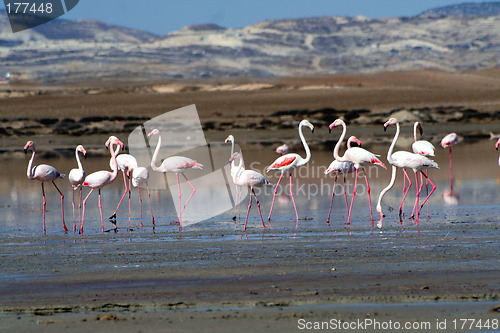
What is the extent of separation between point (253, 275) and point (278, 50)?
95.5m

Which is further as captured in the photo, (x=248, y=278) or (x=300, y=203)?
(x=300, y=203)

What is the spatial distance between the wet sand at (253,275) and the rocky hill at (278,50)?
57746 mm

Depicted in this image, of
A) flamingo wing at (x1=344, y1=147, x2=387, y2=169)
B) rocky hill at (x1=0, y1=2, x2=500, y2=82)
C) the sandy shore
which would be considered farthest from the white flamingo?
rocky hill at (x1=0, y1=2, x2=500, y2=82)

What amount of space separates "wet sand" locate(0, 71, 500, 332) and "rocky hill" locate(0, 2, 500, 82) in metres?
57.7

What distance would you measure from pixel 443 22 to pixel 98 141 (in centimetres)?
9405

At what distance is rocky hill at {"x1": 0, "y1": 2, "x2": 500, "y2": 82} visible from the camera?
7957 centimetres

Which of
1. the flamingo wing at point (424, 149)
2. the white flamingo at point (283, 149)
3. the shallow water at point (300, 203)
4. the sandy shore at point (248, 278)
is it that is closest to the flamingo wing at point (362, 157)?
the shallow water at point (300, 203)

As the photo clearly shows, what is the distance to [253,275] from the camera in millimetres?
7508

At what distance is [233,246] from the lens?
912cm

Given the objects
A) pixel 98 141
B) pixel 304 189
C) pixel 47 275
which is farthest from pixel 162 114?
pixel 47 275
